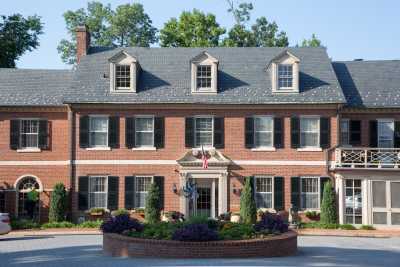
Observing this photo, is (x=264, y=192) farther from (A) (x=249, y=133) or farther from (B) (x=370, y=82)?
(B) (x=370, y=82)

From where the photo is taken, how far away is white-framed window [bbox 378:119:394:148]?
34.8 m

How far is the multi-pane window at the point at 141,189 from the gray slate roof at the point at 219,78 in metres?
3.93

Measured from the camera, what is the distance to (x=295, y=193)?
3306 centimetres

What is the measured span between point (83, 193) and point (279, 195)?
32.0 ft

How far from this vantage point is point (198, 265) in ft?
53.5

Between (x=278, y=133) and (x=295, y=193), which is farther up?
(x=278, y=133)

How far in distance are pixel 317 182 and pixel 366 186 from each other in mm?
2457

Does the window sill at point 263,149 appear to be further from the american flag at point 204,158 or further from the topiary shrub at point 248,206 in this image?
the american flag at point 204,158

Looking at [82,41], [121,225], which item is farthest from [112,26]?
[121,225]

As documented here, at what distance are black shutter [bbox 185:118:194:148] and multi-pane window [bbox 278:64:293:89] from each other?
4966 mm

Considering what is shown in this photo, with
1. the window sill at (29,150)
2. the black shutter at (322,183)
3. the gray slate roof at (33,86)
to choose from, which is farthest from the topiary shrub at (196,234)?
the gray slate roof at (33,86)

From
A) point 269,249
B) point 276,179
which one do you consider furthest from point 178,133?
point 269,249

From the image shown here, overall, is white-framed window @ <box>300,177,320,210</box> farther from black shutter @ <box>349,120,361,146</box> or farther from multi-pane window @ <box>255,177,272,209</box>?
black shutter @ <box>349,120,361,146</box>

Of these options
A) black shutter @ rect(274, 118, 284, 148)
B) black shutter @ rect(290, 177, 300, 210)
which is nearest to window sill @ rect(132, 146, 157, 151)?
black shutter @ rect(274, 118, 284, 148)
